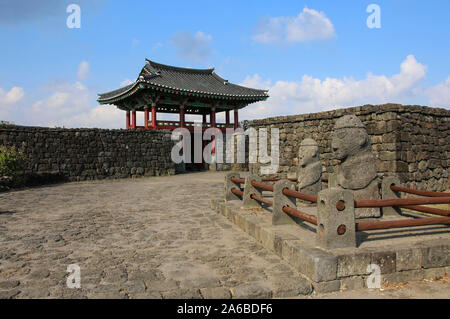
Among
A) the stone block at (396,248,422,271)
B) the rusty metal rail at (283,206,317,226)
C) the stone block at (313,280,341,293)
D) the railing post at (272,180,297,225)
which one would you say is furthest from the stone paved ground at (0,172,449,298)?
the rusty metal rail at (283,206,317,226)

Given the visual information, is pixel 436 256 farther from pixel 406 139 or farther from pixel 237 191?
pixel 406 139

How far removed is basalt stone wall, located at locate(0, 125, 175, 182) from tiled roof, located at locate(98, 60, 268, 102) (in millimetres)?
3942

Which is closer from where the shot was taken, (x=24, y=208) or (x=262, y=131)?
(x=24, y=208)

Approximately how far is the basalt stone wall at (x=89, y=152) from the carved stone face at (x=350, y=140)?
13.2m

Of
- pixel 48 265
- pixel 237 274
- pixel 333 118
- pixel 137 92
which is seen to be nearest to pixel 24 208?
pixel 48 265

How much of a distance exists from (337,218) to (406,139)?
20.9ft

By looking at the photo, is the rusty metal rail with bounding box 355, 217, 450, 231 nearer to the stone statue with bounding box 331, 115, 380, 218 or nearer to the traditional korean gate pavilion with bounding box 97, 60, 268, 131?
the stone statue with bounding box 331, 115, 380, 218

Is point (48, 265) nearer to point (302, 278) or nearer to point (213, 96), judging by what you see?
point (302, 278)

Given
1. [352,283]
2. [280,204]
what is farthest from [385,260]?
[280,204]

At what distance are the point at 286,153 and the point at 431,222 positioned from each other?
8309 millimetres

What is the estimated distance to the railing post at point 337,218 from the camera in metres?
3.42

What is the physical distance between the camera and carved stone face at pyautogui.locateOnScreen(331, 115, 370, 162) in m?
4.61

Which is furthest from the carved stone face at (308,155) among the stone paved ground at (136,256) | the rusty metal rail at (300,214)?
the rusty metal rail at (300,214)
